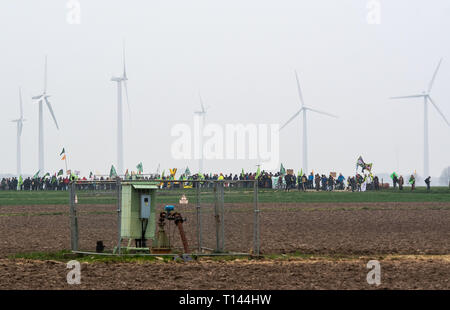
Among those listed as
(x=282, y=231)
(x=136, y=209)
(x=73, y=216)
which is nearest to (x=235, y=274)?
(x=136, y=209)

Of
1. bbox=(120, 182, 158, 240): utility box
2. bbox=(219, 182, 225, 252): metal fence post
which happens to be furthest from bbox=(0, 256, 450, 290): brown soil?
bbox=(120, 182, 158, 240): utility box

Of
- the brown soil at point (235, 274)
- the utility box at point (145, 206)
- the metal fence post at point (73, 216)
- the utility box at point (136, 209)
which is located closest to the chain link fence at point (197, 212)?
the metal fence post at point (73, 216)

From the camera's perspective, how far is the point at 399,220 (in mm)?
42656

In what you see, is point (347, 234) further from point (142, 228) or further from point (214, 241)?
point (142, 228)

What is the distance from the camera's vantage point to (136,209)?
24812 millimetres

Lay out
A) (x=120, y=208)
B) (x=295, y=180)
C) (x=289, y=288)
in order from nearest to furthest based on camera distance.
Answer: (x=289, y=288), (x=120, y=208), (x=295, y=180)

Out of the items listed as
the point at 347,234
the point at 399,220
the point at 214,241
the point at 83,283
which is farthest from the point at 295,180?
the point at 83,283

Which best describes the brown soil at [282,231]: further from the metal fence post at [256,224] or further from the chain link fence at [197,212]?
the metal fence post at [256,224]

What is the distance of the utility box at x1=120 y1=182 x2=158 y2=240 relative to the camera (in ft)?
80.9

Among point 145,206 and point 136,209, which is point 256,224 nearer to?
point 145,206

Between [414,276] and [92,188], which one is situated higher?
[92,188]

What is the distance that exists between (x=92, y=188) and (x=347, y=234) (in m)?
11.9

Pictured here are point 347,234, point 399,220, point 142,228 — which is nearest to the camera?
point 142,228

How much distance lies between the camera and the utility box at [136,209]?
24656mm
